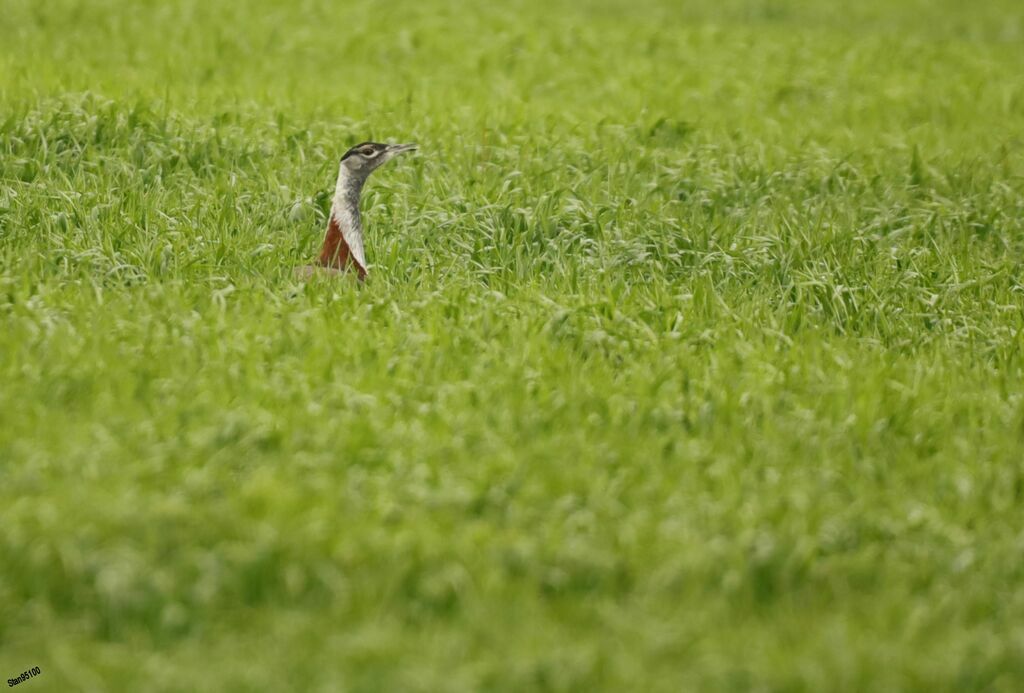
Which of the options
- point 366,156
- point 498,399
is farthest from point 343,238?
point 498,399

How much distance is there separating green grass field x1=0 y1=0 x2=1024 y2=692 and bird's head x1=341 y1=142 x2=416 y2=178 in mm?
442

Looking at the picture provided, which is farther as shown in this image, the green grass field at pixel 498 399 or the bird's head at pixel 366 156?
the bird's head at pixel 366 156

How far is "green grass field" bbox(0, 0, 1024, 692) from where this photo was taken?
4.47 meters

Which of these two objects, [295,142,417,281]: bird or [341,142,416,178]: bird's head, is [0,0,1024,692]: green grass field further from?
[341,142,416,178]: bird's head

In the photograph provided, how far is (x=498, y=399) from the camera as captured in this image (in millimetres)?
5945

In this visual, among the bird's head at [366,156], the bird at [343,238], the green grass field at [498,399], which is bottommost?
the green grass field at [498,399]

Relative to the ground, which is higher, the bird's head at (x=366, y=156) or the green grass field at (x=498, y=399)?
the bird's head at (x=366, y=156)

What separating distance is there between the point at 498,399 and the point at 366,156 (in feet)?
7.43

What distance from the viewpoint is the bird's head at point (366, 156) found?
299 inches

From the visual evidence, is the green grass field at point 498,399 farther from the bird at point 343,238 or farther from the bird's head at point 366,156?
the bird's head at point 366,156

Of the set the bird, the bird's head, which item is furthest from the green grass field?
the bird's head

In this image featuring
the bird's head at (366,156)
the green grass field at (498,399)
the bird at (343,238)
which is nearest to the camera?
the green grass field at (498,399)

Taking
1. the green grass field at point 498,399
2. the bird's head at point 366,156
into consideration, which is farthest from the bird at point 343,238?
the green grass field at point 498,399

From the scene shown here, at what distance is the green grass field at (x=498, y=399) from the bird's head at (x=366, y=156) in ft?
1.45
